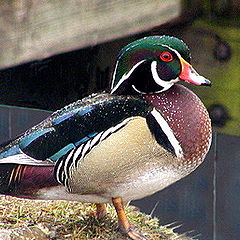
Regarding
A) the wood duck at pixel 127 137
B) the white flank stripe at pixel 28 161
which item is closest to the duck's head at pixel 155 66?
the wood duck at pixel 127 137

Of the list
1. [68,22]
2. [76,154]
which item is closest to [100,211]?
[76,154]

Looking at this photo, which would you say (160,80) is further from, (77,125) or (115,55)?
(115,55)

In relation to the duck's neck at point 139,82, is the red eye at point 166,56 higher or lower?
higher

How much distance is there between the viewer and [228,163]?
221cm

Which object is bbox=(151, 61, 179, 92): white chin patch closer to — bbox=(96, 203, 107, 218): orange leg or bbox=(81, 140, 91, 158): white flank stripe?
bbox=(81, 140, 91, 158): white flank stripe

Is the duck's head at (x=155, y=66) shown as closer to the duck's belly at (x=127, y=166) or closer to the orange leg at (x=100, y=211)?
the duck's belly at (x=127, y=166)

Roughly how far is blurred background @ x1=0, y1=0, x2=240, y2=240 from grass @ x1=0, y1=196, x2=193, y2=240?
1.07ft

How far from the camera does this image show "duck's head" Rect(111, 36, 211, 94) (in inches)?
57.8

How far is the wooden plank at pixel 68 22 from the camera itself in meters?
1.90

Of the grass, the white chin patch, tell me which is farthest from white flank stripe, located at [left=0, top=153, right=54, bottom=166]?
the white chin patch

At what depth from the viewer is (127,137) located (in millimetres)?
1484

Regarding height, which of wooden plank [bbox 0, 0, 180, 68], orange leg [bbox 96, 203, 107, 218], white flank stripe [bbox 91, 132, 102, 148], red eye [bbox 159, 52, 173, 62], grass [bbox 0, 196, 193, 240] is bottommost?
grass [bbox 0, 196, 193, 240]

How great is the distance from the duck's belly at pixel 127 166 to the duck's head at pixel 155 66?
0.09 m

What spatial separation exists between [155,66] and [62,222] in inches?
21.4
